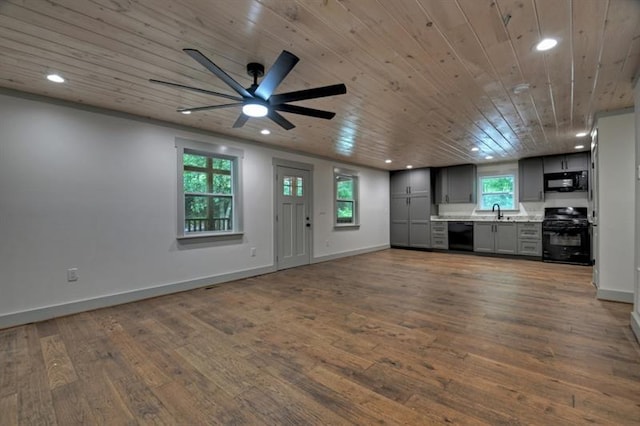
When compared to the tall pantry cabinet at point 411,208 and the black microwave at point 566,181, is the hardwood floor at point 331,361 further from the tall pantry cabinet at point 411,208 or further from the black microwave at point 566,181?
the tall pantry cabinet at point 411,208

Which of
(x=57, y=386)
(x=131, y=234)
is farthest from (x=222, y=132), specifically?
(x=57, y=386)

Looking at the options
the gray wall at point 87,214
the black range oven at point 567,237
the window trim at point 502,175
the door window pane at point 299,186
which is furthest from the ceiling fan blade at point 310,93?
the window trim at point 502,175

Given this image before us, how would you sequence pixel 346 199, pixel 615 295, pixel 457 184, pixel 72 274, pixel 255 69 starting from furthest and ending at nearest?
1. pixel 457 184
2. pixel 346 199
3. pixel 615 295
4. pixel 72 274
5. pixel 255 69

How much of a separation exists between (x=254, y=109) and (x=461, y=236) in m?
6.63

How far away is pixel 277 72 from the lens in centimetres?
202

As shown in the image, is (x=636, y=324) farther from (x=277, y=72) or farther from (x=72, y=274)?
(x=72, y=274)

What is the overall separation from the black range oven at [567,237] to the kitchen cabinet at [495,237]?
0.58 m

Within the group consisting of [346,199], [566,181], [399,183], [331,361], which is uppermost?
[399,183]

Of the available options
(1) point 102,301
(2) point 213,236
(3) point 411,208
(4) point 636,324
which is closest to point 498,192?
(3) point 411,208

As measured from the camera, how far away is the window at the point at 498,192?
724cm

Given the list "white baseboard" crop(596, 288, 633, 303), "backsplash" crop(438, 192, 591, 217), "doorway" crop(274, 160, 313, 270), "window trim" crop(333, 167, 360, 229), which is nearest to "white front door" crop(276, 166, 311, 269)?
"doorway" crop(274, 160, 313, 270)

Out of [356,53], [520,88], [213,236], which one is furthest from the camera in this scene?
[213,236]

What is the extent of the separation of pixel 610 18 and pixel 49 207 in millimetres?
5052

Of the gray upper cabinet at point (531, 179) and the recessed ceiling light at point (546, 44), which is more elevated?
the recessed ceiling light at point (546, 44)
